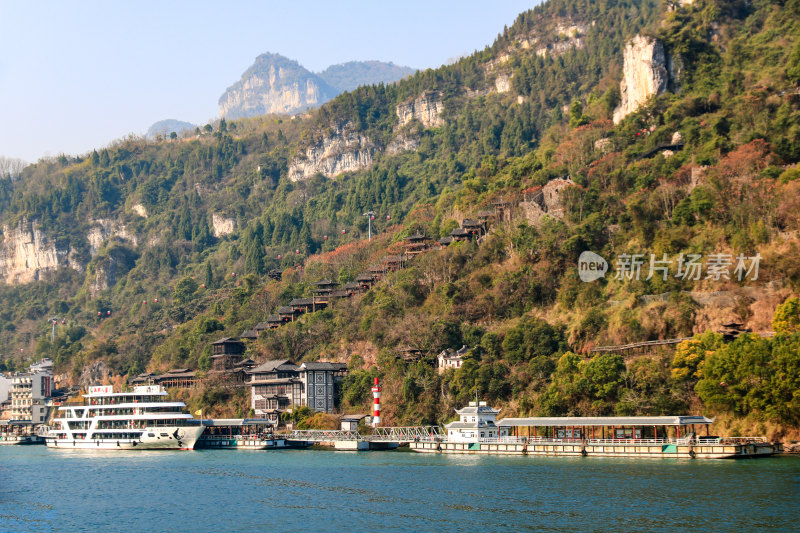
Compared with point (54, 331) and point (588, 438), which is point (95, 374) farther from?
point (588, 438)

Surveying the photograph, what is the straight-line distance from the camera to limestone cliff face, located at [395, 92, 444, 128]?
568 ft

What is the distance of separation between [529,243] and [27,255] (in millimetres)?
140176

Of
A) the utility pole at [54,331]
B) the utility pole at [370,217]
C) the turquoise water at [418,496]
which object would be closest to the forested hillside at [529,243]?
the utility pole at [54,331]

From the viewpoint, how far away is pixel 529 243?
89312 millimetres

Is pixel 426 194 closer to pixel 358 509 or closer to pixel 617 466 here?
pixel 617 466

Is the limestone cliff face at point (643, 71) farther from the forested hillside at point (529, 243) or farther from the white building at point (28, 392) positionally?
the white building at point (28, 392)

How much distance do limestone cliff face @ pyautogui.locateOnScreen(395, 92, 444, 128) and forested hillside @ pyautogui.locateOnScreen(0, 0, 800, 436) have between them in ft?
1.46

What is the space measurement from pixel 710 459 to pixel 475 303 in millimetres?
34433

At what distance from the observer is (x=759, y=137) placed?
3351 inches

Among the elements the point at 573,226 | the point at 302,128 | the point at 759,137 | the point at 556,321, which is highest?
→ the point at 302,128

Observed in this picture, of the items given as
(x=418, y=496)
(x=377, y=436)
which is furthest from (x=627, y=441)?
(x=377, y=436)

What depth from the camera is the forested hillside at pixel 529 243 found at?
6900 centimetres

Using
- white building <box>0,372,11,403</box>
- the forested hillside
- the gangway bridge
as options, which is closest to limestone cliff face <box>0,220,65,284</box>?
the forested hillside

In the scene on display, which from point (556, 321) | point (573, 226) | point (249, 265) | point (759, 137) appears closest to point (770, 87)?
point (759, 137)
